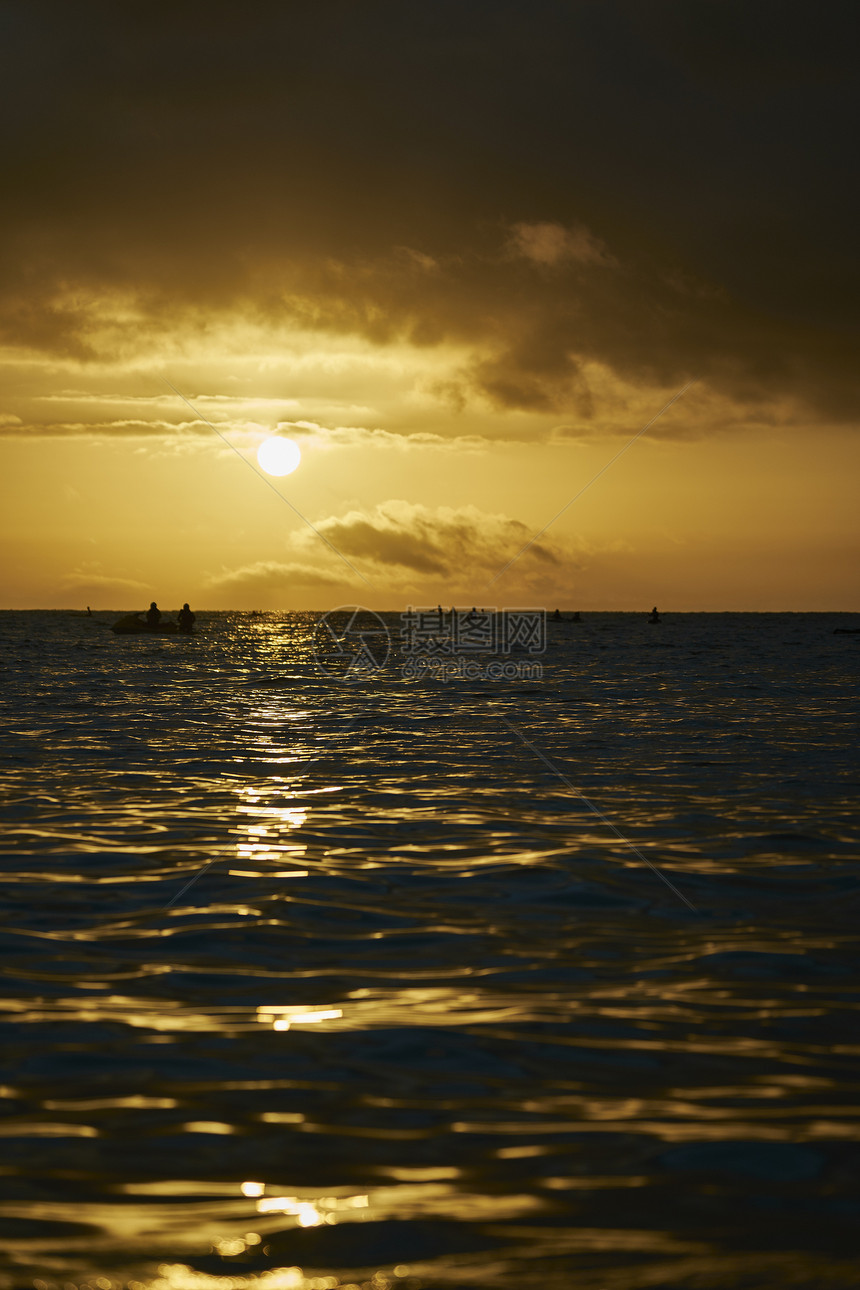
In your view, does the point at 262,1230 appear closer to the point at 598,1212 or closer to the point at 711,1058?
the point at 598,1212

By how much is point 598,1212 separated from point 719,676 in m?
37.3

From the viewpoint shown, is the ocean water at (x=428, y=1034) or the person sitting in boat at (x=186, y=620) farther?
the person sitting in boat at (x=186, y=620)

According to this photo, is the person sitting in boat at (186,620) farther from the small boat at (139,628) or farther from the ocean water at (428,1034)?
the ocean water at (428,1034)

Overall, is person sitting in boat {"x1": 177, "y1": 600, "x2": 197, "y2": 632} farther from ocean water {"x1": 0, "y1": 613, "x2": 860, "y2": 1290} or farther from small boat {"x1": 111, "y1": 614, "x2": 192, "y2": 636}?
ocean water {"x1": 0, "y1": 613, "x2": 860, "y2": 1290}

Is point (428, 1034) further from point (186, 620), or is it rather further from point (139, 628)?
point (139, 628)

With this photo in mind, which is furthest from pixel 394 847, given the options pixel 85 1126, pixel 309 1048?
pixel 85 1126

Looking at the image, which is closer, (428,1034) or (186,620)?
(428,1034)

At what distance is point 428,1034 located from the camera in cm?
589

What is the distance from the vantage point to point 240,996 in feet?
21.5

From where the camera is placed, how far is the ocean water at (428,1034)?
3.96 meters

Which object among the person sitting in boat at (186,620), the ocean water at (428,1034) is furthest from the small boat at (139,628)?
the ocean water at (428,1034)

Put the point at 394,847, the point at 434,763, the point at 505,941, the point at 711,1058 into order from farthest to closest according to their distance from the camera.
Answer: the point at 434,763, the point at 394,847, the point at 505,941, the point at 711,1058

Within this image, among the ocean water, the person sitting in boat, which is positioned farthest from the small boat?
the ocean water

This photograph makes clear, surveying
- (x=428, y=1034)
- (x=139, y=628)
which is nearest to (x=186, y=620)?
(x=139, y=628)
